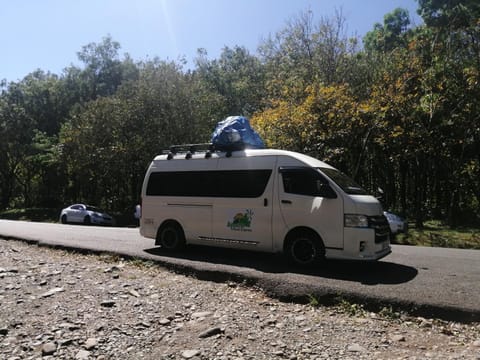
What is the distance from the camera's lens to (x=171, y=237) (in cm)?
1050

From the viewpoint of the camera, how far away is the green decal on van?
9.18 meters

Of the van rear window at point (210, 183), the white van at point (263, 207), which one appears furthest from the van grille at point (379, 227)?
the van rear window at point (210, 183)

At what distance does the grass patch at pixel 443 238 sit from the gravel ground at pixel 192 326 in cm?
1038

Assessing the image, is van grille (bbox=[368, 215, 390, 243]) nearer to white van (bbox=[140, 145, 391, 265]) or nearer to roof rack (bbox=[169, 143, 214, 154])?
white van (bbox=[140, 145, 391, 265])

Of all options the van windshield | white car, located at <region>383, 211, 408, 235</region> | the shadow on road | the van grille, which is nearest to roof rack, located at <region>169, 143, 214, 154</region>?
the shadow on road

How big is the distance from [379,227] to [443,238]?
9.38 meters

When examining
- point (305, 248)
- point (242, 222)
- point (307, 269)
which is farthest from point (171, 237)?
point (307, 269)

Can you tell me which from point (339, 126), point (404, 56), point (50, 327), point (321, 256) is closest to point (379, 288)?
point (321, 256)

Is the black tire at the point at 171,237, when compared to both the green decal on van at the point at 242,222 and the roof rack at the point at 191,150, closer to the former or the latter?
the green decal on van at the point at 242,222

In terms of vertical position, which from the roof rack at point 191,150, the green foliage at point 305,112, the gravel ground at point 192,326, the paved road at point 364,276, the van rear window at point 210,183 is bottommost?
the gravel ground at point 192,326

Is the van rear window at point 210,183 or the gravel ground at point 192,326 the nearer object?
the gravel ground at point 192,326

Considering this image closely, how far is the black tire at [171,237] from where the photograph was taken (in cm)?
1034

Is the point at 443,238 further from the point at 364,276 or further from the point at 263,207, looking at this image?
the point at 263,207

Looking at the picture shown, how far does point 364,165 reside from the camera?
25.8 meters
